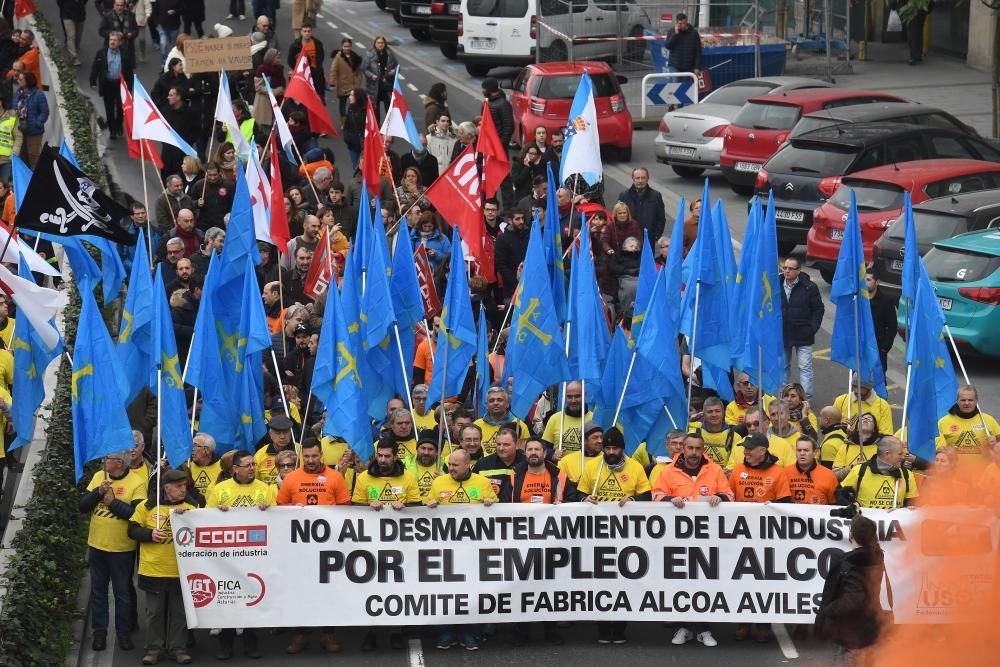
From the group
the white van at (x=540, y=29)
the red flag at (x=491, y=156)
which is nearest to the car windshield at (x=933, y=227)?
the red flag at (x=491, y=156)

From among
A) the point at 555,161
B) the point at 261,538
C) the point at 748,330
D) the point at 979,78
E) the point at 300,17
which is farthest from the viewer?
the point at 979,78

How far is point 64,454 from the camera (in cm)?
1476

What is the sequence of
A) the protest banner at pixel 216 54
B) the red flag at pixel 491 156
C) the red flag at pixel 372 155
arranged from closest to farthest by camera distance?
1. the red flag at pixel 491 156
2. the red flag at pixel 372 155
3. the protest banner at pixel 216 54

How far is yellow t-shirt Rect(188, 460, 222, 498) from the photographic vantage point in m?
13.2

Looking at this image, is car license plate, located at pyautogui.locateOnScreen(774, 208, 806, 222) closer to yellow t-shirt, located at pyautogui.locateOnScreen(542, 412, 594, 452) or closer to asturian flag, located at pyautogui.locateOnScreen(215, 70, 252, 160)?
asturian flag, located at pyautogui.locateOnScreen(215, 70, 252, 160)

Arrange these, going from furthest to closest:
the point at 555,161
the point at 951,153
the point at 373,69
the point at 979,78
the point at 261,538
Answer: the point at 979,78, the point at 373,69, the point at 951,153, the point at 555,161, the point at 261,538

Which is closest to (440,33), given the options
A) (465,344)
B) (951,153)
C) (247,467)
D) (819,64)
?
(819,64)

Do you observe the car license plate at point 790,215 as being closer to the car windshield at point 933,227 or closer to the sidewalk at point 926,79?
the car windshield at point 933,227

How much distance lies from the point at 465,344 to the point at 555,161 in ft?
23.0

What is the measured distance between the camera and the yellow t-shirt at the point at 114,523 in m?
12.5

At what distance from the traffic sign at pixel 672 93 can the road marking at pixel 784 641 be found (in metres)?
17.7

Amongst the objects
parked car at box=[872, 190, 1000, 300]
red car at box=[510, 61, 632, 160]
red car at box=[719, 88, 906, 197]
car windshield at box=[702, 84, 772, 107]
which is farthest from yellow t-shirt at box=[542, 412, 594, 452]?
car windshield at box=[702, 84, 772, 107]

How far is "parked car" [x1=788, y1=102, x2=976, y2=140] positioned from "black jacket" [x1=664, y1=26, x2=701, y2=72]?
5.16 meters

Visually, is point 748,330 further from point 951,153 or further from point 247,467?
point 951,153
